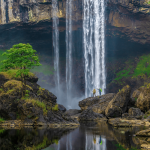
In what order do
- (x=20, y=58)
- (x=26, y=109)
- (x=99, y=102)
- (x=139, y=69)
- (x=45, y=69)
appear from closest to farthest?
(x=26, y=109) < (x=20, y=58) < (x=99, y=102) < (x=139, y=69) < (x=45, y=69)

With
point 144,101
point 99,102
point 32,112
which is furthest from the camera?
point 99,102

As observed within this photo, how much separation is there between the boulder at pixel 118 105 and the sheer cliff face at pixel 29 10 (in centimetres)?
2959

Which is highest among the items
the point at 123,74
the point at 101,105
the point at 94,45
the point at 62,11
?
the point at 62,11

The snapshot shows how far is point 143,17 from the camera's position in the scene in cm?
5516

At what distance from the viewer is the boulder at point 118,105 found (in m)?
28.9

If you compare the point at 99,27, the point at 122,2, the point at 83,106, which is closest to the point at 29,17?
the point at 99,27

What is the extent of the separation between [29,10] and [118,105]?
112 ft

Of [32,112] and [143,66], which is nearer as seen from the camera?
[32,112]

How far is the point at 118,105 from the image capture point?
29.7 meters

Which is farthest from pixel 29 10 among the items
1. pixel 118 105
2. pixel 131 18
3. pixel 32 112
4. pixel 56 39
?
pixel 32 112

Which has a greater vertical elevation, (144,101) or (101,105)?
(144,101)

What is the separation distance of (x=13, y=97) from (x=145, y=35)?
45.7 metres

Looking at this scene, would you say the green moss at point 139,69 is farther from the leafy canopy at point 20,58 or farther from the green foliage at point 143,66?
the leafy canopy at point 20,58

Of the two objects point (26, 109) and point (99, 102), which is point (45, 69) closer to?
point (99, 102)
